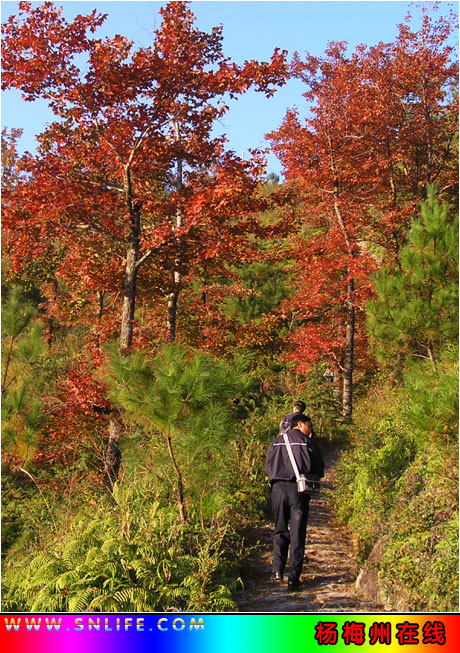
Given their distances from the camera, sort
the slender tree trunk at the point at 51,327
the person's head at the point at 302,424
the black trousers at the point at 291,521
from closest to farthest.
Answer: the black trousers at the point at 291,521, the person's head at the point at 302,424, the slender tree trunk at the point at 51,327

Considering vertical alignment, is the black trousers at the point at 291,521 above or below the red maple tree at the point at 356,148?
below

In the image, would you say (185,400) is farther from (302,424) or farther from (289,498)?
(289,498)

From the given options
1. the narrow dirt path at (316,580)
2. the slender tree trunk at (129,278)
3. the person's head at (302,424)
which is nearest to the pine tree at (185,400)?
the person's head at (302,424)

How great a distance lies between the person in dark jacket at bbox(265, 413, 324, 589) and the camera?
5848mm

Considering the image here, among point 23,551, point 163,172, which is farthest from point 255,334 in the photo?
point 23,551

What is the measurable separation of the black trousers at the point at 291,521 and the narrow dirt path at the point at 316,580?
0.84 ft

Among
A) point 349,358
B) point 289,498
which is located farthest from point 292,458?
point 349,358

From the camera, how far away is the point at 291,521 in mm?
5957

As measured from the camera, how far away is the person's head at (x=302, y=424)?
6262mm

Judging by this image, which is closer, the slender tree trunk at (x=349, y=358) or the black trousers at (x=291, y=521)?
the black trousers at (x=291, y=521)

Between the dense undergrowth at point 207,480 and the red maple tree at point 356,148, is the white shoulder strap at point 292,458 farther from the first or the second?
the red maple tree at point 356,148

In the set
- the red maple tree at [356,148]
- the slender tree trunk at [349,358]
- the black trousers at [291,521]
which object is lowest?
Answer: the black trousers at [291,521]

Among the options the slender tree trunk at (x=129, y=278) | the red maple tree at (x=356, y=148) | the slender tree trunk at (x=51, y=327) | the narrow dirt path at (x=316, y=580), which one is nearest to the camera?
the narrow dirt path at (x=316, y=580)

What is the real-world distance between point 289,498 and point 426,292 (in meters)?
5.06
